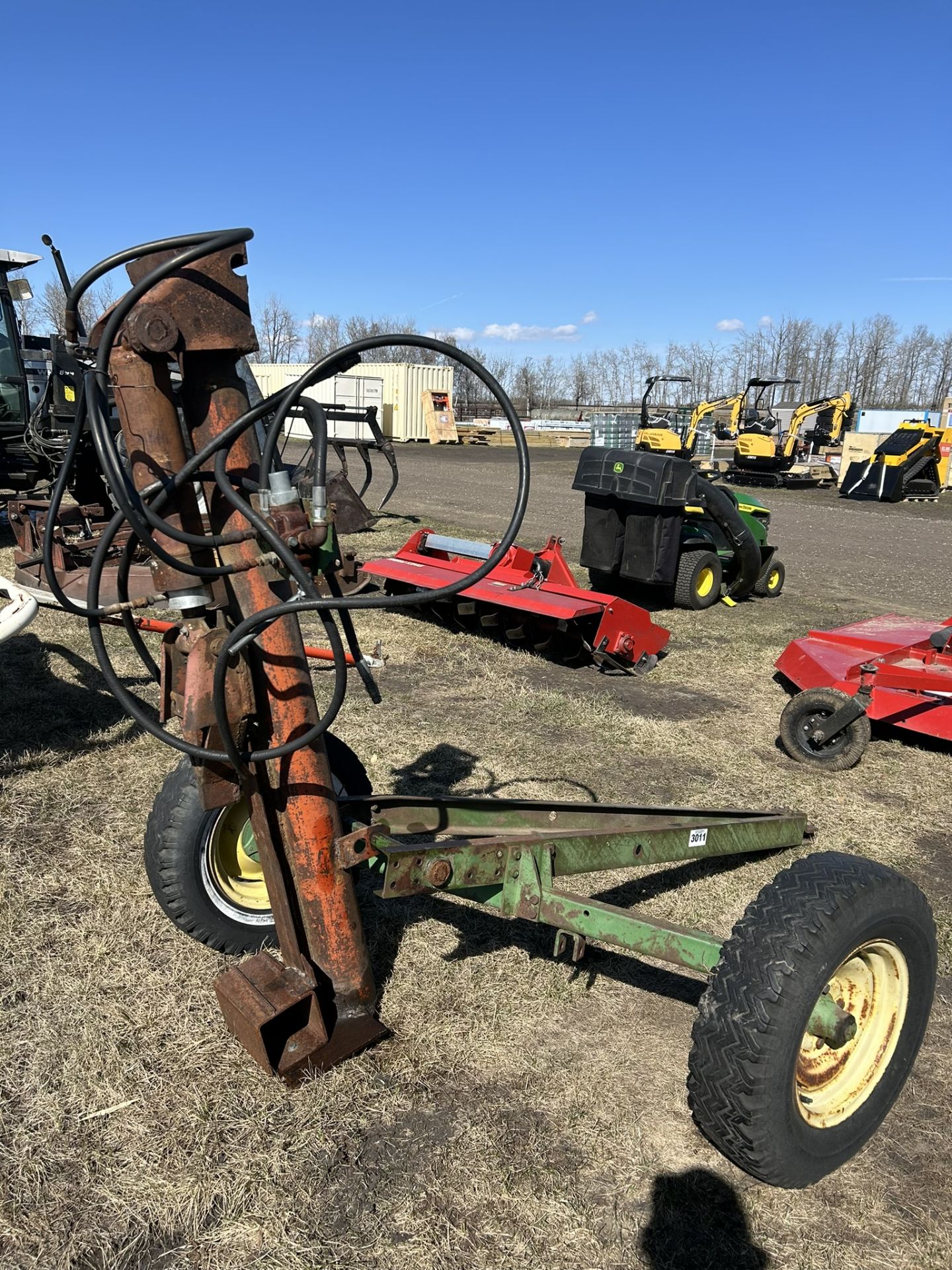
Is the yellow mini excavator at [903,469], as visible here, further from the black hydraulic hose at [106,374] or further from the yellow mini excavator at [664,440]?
the black hydraulic hose at [106,374]

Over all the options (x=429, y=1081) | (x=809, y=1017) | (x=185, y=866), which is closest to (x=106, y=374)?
(x=185, y=866)

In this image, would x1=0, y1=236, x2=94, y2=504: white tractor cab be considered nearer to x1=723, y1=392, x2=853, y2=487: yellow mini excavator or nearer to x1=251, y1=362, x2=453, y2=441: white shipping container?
x1=723, y1=392, x2=853, y2=487: yellow mini excavator

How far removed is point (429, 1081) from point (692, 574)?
630 centimetres

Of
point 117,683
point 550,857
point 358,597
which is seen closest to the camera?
point 358,597

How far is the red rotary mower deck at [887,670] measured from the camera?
480cm

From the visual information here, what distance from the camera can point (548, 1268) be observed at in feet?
6.40

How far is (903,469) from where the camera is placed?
20.3m

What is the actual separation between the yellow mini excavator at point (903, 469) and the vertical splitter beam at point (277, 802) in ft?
68.6

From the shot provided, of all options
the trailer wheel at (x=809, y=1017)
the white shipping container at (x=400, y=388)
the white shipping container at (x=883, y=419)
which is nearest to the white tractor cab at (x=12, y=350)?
the trailer wheel at (x=809, y=1017)

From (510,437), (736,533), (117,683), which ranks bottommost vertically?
(510,437)

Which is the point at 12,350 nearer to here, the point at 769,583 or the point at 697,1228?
the point at 769,583

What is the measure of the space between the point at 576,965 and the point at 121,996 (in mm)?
1433

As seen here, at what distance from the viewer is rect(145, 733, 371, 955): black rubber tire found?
2.77 meters

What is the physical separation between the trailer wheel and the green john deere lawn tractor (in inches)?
211
